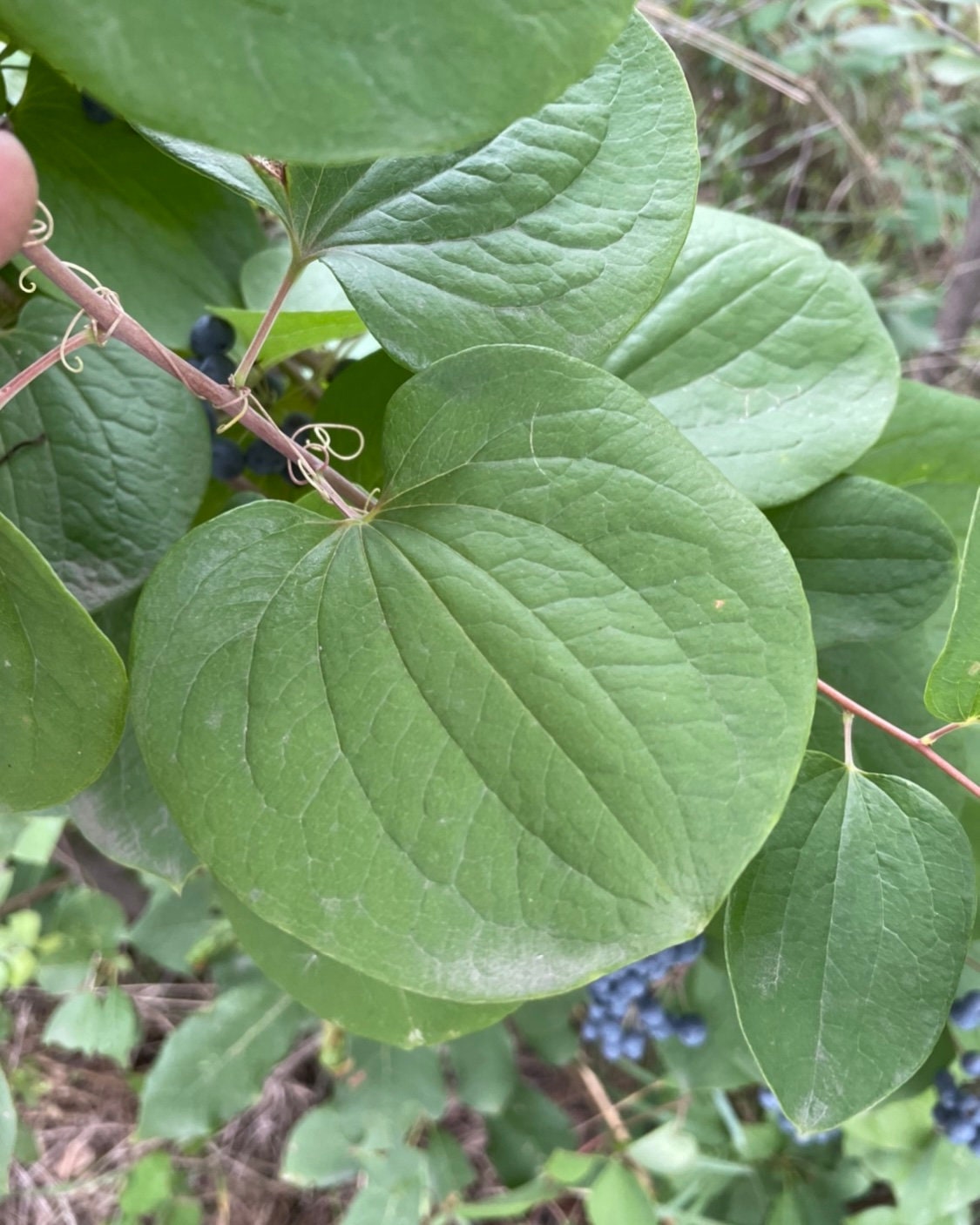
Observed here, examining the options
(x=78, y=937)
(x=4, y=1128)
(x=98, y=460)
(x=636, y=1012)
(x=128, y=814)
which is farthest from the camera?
(x=78, y=937)

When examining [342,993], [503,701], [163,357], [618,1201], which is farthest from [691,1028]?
[163,357]

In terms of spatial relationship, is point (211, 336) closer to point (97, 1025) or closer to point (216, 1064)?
point (216, 1064)

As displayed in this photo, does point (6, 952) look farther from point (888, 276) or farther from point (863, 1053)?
point (888, 276)

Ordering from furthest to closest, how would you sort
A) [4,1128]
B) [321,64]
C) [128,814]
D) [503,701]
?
[4,1128] < [128,814] < [503,701] < [321,64]

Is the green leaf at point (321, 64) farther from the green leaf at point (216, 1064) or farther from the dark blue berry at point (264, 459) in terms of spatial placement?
the green leaf at point (216, 1064)

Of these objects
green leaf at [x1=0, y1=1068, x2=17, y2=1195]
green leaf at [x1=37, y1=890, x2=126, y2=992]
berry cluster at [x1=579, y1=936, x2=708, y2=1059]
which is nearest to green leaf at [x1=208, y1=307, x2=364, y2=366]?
berry cluster at [x1=579, y1=936, x2=708, y2=1059]

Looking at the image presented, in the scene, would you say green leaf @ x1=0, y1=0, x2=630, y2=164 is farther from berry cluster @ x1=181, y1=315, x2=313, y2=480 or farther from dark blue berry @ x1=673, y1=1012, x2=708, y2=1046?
dark blue berry @ x1=673, y1=1012, x2=708, y2=1046

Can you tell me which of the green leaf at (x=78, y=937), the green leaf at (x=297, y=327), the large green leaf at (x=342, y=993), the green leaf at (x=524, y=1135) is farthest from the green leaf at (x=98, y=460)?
the green leaf at (x=524, y=1135)
